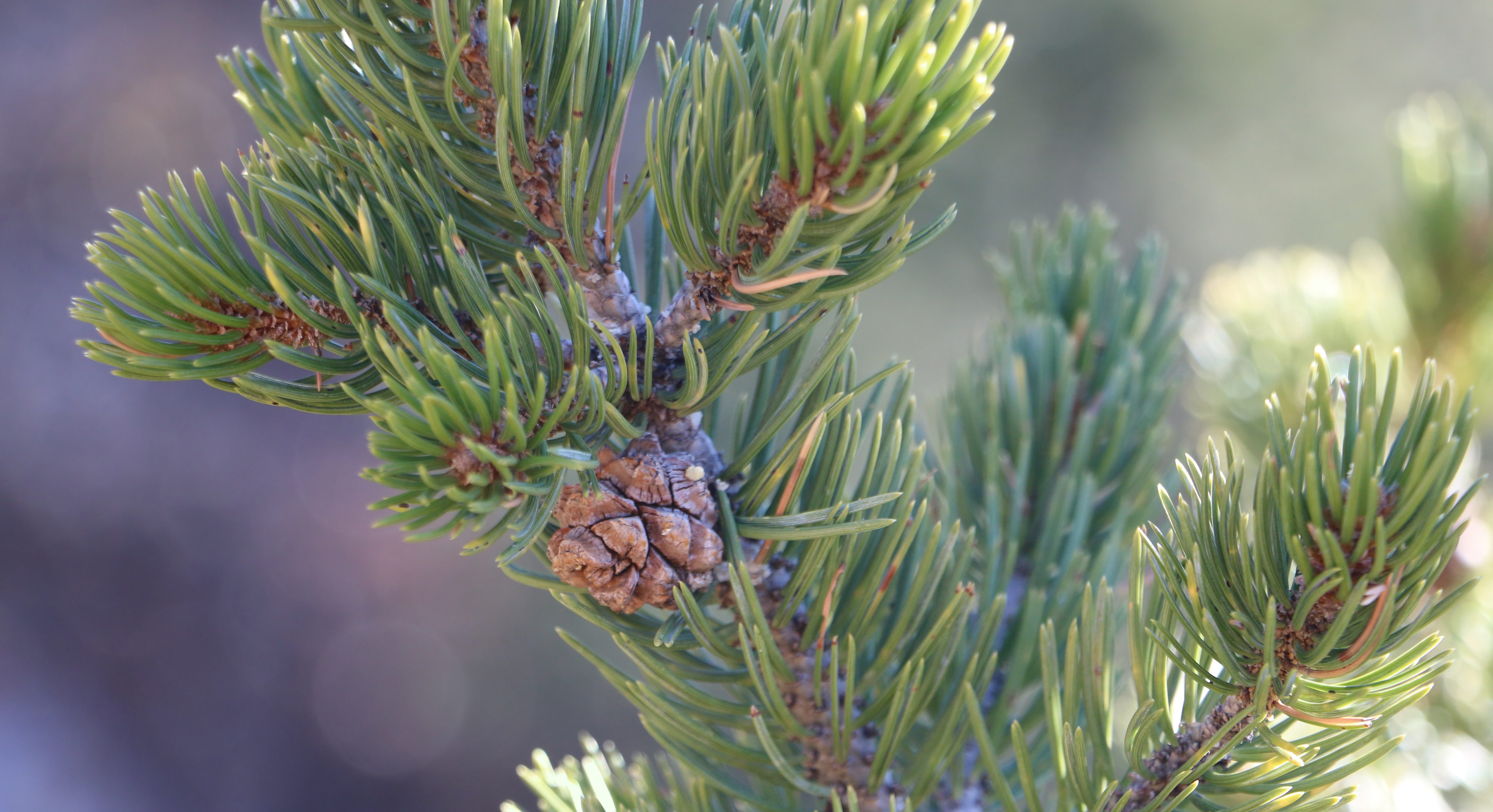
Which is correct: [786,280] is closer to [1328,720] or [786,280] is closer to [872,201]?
[872,201]

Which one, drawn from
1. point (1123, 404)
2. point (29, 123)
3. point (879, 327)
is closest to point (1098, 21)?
point (879, 327)

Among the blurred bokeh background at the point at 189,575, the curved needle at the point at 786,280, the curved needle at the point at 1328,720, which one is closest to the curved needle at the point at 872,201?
the curved needle at the point at 786,280

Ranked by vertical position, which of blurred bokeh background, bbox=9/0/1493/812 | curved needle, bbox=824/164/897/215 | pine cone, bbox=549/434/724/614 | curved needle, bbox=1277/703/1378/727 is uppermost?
blurred bokeh background, bbox=9/0/1493/812

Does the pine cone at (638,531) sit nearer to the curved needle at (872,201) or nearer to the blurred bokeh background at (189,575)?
the curved needle at (872,201)

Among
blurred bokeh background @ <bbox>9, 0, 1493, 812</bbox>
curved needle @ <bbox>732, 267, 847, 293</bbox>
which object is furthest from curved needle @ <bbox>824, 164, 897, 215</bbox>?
blurred bokeh background @ <bbox>9, 0, 1493, 812</bbox>

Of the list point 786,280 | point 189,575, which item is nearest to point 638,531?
point 786,280

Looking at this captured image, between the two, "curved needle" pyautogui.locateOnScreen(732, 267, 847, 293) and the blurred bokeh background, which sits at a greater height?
the blurred bokeh background

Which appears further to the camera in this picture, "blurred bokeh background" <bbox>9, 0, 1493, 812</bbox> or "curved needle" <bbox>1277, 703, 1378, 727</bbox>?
"blurred bokeh background" <bbox>9, 0, 1493, 812</bbox>

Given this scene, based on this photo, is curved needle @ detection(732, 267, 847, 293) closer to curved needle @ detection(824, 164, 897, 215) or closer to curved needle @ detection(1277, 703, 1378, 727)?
curved needle @ detection(824, 164, 897, 215)
